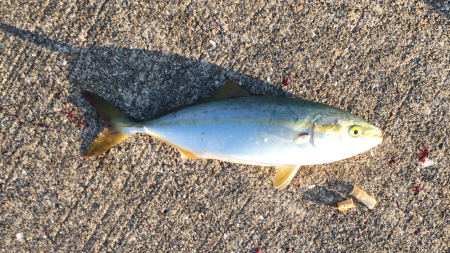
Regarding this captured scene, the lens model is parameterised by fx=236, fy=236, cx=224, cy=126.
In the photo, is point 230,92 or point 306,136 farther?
point 230,92

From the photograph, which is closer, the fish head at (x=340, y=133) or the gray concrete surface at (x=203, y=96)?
the fish head at (x=340, y=133)

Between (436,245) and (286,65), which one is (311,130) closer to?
(286,65)

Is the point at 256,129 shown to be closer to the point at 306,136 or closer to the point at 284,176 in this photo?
the point at 306,136

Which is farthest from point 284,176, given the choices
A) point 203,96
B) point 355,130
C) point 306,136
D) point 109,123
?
point 109,123

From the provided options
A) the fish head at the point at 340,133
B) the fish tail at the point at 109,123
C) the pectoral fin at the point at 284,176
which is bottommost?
the pectoral fin at the point at 284,176

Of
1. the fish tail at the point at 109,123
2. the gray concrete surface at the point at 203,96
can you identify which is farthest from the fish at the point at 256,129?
the gray concrete surface at the point at 203,96

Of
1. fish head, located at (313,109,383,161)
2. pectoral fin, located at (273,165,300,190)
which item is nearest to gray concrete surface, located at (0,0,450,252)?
pectoral fin, located at (273,165,300,190)

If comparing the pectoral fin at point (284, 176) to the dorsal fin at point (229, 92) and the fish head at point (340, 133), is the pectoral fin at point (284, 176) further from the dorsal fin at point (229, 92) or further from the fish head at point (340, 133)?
the dorsal fin at point (229, 92)

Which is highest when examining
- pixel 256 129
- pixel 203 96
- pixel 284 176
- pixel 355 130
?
pixel 203 96
